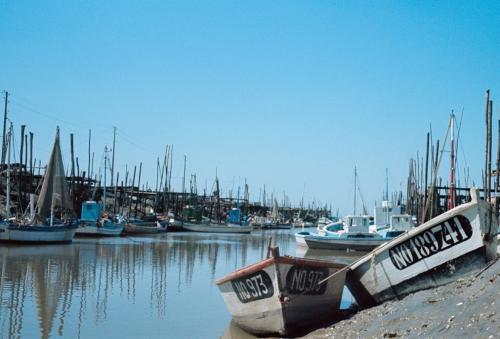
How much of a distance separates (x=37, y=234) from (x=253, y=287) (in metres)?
30.3

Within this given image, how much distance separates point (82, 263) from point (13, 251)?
7130 mm

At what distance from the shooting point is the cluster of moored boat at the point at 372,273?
1174 cm

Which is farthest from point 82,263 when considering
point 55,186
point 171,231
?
point 171,231

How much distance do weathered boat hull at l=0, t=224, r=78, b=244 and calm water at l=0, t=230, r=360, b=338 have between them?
5.23m

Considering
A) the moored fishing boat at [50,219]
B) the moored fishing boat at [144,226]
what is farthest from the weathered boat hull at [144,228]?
the moored fishing boat at [50,219]

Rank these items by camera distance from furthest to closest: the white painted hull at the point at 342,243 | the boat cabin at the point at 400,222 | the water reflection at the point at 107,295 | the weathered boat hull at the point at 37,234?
the boat cabin at the point at 400,222
the white painted hull at the point at 342,243
the weathered boat hull at the point at 37,234
the water reflection at the point at 107,295

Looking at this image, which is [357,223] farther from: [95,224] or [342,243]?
[95,224]

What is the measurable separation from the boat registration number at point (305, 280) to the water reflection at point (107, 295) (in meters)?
2.78

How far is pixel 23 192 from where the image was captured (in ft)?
177

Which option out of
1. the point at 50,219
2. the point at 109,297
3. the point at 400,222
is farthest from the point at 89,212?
the point at 109,297

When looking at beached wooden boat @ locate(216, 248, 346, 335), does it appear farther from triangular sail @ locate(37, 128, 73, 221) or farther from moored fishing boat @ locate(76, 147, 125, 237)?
moored fishing boat @ locate(76, 147, 125, 237)

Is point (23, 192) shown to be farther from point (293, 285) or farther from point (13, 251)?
point (293, 285)

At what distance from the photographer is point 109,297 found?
59.6ft

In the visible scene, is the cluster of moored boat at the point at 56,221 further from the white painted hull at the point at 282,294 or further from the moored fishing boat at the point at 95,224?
the white painted hull at the point at 282,294
